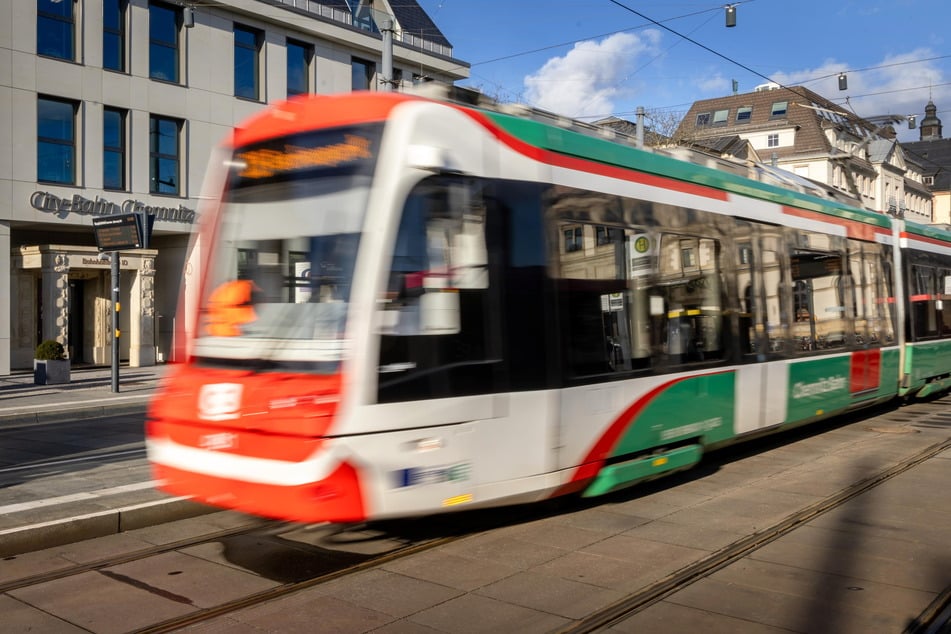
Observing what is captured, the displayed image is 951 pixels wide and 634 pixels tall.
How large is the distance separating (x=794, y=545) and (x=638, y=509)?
1550 millimetres

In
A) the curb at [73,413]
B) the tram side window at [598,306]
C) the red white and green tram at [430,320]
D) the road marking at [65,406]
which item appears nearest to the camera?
the red white and green tram at [430,320]

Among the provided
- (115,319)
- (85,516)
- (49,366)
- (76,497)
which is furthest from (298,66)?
(85,516)

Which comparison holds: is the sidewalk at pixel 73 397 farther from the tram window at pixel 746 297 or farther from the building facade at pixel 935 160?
the building facade at pixel 935 160

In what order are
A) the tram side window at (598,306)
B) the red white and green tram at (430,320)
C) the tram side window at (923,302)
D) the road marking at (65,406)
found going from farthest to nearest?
the road marking at (65,406) < the tram side window at (923,302) < the tram side window at (598,306) < the red white and green tram at (430,320)

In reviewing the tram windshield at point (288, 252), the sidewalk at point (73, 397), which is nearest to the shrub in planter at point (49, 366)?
the sidewalk at point (73, 397)

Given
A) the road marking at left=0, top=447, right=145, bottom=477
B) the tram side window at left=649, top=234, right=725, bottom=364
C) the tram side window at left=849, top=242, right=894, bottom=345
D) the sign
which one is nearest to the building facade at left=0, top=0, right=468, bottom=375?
the sign

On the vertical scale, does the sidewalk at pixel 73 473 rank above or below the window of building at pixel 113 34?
below

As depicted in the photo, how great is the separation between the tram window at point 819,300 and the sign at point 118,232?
12983 millimetres

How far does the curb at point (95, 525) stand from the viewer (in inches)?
247

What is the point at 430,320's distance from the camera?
5.80 metres

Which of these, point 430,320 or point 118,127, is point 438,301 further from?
point 118,127

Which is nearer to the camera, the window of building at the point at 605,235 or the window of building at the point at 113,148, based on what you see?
the window of building at the point at 605,235

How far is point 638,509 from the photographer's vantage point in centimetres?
770

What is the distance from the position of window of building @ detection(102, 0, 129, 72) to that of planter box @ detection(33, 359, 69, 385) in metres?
9.49
